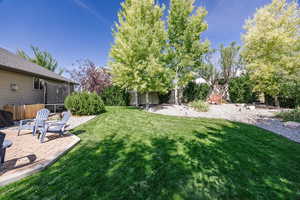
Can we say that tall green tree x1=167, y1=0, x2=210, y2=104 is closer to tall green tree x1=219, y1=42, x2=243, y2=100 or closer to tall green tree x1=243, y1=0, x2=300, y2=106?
tall green tree x1=243, y1=0, x2=300, y2=106

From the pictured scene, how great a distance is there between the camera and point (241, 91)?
13.9 metres

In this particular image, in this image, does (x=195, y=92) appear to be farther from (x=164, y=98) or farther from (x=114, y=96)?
(x=114, y=96)

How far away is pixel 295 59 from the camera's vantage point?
7.50m

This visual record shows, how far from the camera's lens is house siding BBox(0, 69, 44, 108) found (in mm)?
7727

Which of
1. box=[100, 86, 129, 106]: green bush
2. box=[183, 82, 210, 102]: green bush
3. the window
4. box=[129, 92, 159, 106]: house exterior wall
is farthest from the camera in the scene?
box=[183, 82, 210, 102]: green bush

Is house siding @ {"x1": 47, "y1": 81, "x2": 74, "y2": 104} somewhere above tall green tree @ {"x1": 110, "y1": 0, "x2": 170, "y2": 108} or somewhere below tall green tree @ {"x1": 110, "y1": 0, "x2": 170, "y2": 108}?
below

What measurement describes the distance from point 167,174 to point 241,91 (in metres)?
15.7

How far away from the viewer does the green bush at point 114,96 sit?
13.6 m

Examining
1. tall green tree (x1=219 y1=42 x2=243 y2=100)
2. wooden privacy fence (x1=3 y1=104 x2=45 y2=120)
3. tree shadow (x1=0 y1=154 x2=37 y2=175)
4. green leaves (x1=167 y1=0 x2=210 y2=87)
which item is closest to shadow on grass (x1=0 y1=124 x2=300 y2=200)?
tree shadow (x1=0 y1=154 x2=37 y2=175)

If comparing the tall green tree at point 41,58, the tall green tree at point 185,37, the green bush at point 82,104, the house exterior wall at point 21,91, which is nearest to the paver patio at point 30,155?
the green bush at point 82,104

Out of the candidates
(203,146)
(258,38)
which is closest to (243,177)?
(203,146)

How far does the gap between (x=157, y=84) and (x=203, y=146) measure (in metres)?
6.60

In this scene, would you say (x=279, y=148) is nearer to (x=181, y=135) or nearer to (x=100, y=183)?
(x=181, y=135)

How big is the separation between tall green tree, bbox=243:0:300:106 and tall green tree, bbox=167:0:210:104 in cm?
449
